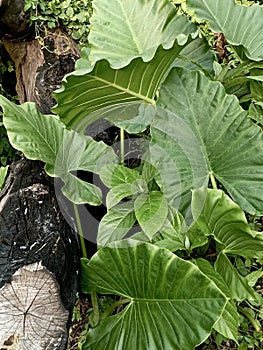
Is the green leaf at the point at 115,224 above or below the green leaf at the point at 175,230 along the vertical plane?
below

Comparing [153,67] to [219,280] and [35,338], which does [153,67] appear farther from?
[35,338]

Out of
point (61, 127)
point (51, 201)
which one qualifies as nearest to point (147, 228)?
point (51, 201)

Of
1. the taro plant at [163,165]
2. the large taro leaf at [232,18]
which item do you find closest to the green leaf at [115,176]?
the taro plant at [163,165]

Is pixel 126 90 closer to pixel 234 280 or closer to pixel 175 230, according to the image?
pixel 175 230

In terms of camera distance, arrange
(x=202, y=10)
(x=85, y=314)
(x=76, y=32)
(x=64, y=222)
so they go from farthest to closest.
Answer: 1. (x=76, y=32)
2. (x=85, y=314)
3. (x=202, y=10)
4. (x=64, y=222)

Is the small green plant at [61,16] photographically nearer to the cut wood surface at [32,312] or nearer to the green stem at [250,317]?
the cut wood surface at [32,312]

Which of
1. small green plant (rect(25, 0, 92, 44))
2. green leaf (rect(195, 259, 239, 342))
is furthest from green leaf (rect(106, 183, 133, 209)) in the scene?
small green plant (rect(25, 0, 92, 44))

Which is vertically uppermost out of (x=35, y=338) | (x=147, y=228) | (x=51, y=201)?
(x=147, y=228)
